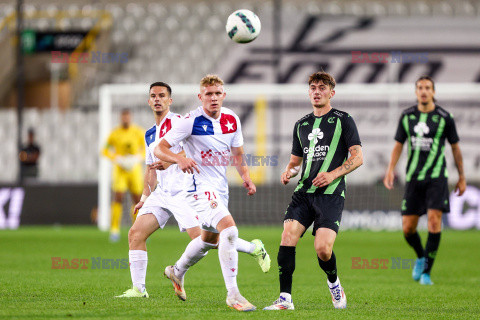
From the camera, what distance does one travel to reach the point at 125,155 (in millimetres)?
15047

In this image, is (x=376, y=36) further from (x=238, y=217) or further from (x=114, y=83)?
(x=238, y=217)

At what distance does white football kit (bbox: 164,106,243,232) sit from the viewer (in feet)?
23.1

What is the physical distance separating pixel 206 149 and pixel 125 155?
26.5 feet

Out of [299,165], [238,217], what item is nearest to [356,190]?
[238,217]

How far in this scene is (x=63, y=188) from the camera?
1817 centimetres

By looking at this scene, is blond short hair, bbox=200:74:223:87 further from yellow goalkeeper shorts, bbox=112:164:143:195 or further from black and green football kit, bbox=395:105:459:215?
yellow goalkeeper shorts, bbox=112:164:143:195

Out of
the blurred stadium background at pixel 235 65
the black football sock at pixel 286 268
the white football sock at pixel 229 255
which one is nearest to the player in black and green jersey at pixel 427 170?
the black football sock at pixel 286 268

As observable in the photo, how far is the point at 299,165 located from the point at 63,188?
1175cm

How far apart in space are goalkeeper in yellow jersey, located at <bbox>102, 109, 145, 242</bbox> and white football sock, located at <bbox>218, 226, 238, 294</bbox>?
8.18 metres

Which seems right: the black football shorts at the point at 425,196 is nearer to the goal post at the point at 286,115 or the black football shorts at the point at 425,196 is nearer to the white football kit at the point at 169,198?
the white football kit at the point at 169,198

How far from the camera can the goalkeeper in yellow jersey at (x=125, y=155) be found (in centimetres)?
1489

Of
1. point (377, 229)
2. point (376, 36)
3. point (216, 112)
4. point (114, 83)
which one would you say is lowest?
point (377, 229)

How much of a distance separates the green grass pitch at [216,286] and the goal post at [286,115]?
3.38m

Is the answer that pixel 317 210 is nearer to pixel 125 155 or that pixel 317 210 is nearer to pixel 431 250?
pixel 431 250
